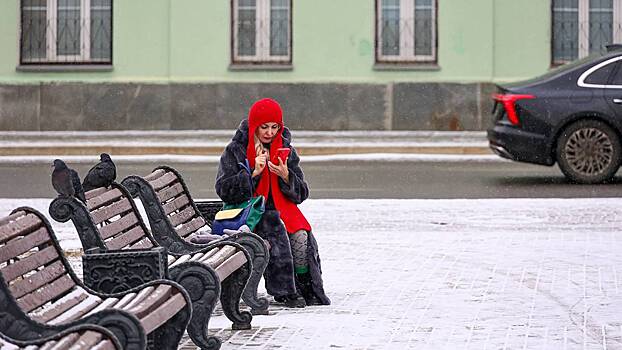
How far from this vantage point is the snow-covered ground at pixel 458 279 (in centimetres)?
781

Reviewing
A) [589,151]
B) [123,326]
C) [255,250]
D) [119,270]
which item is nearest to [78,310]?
[119,270]

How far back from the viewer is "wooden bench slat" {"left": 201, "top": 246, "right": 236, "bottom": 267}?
7.55 m

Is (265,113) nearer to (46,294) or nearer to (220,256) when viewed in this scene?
(220,256)

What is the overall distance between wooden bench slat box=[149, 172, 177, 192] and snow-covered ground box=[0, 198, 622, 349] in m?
0.90

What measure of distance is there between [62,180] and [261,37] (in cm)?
2116

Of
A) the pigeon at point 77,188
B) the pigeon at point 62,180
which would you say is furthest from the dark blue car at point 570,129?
the pigeon at point 62,180

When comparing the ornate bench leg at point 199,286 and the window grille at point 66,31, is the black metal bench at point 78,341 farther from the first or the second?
the window grille at point 66,31

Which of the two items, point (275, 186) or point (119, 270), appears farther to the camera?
point (275, 186)

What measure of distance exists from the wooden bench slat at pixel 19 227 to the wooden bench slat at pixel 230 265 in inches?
46.3

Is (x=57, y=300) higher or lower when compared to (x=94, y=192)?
lower

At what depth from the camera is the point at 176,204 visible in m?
9.16

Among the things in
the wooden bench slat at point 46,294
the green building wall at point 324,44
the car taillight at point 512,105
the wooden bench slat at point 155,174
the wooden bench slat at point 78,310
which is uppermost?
the green building wall at point 324,44

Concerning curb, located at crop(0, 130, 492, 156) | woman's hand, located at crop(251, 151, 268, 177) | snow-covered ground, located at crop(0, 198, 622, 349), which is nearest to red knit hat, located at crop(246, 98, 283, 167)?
woman's hand, located at crop(251, 151, 268, 177)

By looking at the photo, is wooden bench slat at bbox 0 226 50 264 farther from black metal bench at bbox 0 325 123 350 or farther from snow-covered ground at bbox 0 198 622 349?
snow-covered ground at bbox 0 198 622 349
